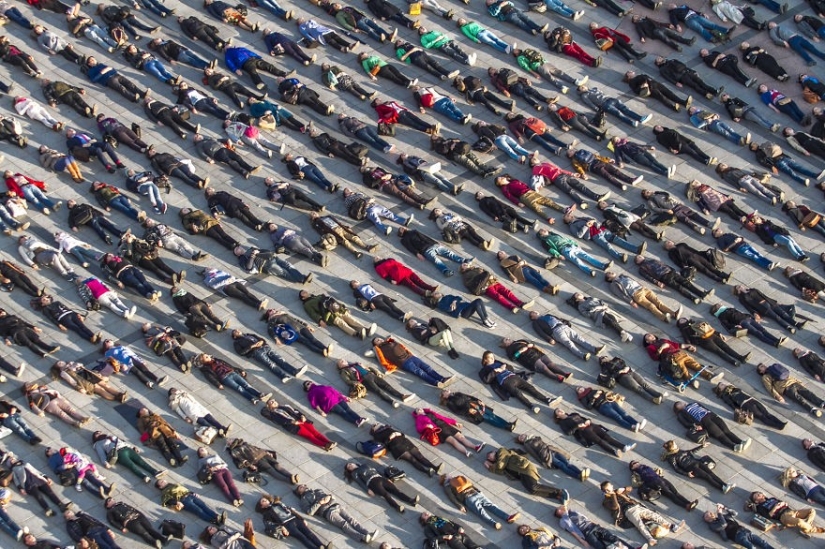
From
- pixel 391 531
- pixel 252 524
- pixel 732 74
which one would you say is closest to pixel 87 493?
pixel 252 524

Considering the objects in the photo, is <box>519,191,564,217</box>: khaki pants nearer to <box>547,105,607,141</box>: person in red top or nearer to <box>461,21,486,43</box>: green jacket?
<box>547,105,607,141</box>: person in red top

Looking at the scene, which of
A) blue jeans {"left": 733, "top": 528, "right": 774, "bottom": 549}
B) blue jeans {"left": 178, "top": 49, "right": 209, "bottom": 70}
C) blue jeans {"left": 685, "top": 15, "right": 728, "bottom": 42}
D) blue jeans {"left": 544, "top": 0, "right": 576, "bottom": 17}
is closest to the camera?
blue jeans {"left": 733, "top": 528, "right": 774, "bottom": 549}

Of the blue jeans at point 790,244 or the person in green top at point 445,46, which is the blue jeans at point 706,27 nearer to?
the person in green top at point 445,46

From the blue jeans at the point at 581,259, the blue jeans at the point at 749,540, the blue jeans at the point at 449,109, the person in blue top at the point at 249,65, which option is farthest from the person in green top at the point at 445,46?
the blue jeans at the point at 749,540

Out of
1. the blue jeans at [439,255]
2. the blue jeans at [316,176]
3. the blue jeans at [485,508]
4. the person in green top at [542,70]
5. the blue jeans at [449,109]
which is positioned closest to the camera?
A: the blue jeans at [485,508]

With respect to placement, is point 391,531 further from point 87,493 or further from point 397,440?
point 87,493

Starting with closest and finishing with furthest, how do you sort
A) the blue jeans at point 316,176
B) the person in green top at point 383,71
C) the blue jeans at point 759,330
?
1. the blue jeans at point 759,330
2. the blue jeans at point 316,176
3. the person in green top at point 383,71

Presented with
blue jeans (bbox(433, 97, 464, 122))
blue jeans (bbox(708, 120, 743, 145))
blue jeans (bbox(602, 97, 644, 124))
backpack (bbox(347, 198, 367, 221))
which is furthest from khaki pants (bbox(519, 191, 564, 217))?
blue jeans (bbox(708, 120, 743, 145))
